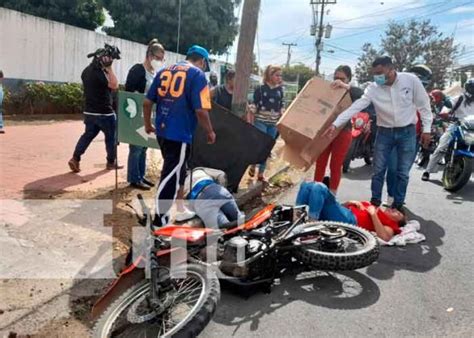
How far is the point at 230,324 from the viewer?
3.07 metres

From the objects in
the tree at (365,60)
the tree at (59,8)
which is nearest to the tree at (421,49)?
the tree at (365,60)

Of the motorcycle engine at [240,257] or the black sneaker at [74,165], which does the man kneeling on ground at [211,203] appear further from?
the black sneaker at [74,165]

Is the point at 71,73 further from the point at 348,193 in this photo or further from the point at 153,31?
the point at 348,193

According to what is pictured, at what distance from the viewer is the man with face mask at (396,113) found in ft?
17.5

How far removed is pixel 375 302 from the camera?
136 inches

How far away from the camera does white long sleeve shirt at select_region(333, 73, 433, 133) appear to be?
5.36 metres

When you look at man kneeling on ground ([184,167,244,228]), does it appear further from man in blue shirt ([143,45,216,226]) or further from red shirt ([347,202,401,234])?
red shirt ([347,202,401,234])

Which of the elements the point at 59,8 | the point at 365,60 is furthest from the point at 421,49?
the point at 59,8

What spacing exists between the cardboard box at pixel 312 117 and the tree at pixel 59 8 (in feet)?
78.1

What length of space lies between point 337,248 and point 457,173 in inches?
174

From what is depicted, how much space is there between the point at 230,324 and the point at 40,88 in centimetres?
1334

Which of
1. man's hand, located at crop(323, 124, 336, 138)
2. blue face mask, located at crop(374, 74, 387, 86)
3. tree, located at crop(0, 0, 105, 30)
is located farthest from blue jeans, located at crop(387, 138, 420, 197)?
tree, located at crop(0, 0, 105, 30)

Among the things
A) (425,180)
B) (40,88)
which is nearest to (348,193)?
(425,180)

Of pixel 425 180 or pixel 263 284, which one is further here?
pixel 425 180
